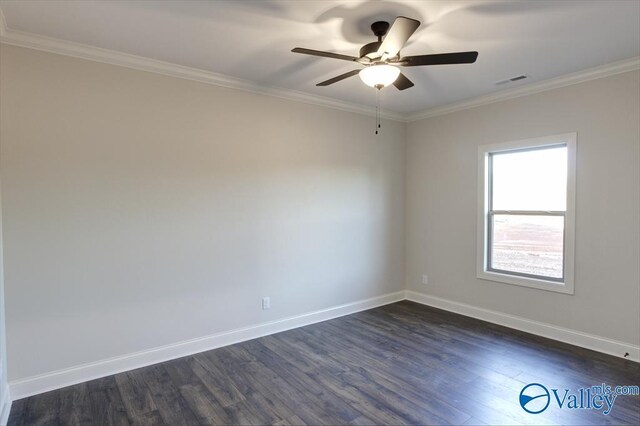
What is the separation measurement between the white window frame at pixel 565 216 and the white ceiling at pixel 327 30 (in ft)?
2.38

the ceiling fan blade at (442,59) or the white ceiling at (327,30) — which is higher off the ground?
the white ceiling at (327,30)

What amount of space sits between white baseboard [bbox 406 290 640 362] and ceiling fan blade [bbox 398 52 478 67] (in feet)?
10.0

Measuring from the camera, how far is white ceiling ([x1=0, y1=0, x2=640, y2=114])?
92.7 inches

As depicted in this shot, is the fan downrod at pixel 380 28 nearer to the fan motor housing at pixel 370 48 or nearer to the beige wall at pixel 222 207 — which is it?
the fan motor housing at pixel 370 48

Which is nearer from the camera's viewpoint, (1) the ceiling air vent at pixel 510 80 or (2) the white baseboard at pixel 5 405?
(2) the white baseboard at pixel 5 405

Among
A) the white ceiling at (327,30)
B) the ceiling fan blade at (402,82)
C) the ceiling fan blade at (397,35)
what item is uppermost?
the white ceiling at (327,30)

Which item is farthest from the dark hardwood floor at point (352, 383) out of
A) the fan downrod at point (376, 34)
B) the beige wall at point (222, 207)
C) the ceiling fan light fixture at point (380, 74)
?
the fan downrod at point (376, 34)

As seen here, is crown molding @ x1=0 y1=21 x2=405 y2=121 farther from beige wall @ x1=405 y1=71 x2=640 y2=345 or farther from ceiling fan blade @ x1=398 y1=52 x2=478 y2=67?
ceiling fan blade @ x1=398 y1=52 x2=478 y2=67

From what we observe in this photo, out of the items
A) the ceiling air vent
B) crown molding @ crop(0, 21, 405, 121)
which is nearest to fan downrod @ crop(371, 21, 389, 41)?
crown molding @ crop(0, 21, 405, 121)

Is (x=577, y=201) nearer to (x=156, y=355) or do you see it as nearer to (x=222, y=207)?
(x=222, y=207)

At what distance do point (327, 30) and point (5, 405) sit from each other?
352 cm

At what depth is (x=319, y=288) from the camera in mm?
4406

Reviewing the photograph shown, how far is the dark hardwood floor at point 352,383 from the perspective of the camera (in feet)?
8.04

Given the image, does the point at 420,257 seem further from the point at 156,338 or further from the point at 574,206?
the point at 156,338
